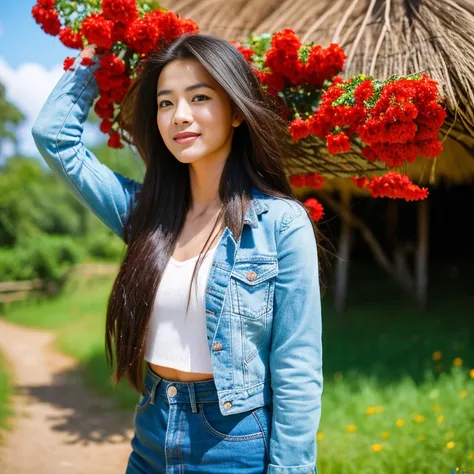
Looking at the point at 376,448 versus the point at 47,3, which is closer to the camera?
the point at 47,3

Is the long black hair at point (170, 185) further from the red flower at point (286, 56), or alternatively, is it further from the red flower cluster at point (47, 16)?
the red flower cluster at point (47, 16)

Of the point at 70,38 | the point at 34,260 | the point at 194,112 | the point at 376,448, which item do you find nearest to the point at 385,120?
the point at 194,112

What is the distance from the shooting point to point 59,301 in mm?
9609

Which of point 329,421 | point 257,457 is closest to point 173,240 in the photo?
point 257,457

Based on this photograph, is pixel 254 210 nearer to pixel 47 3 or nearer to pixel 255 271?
pixel 255 271

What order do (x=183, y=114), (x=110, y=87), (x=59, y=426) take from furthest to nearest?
(x=59, y=426) → (x=110, y=87) → (x=183, y=114)

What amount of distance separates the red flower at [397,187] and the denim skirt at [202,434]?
0.85 metres

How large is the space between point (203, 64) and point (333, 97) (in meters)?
0.52

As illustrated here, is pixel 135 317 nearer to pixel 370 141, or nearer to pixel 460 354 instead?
pixel 370 141

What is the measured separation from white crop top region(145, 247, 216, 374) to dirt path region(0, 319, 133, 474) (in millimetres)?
2362

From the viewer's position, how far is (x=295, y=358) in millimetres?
1470

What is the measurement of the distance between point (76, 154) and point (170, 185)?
33 centimetres

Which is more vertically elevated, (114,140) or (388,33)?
(388,33)

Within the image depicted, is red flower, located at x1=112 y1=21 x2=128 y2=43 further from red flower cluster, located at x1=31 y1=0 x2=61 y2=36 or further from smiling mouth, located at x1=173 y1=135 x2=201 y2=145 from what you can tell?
smiling mouth, located at x1=173 y1=135 x2=201 y2=145
